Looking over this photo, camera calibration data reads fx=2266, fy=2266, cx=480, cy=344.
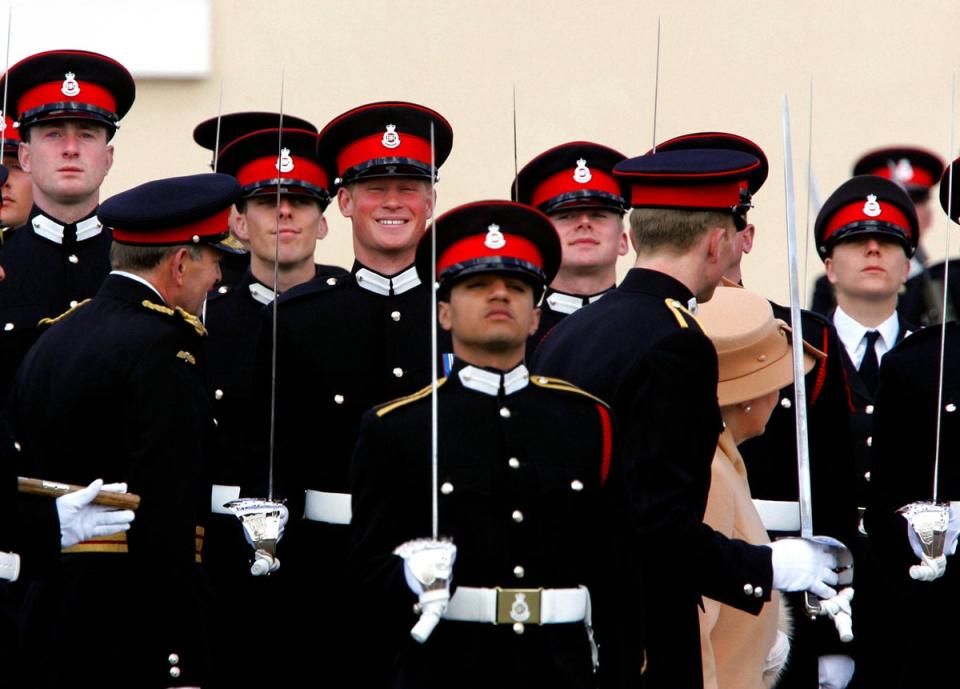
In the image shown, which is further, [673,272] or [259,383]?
[259,383]

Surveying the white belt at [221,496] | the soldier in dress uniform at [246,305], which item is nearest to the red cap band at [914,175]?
the soldier in dress uniform at [246,305]

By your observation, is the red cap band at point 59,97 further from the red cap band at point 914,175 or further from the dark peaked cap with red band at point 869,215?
the red cap band at point 914,175

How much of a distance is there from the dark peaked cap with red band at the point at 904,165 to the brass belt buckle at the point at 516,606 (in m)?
5.47

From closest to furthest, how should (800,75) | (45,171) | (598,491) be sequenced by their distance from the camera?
(598,491) < (45,171) < (800,75)

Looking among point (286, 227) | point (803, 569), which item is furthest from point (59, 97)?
point (803, 569)

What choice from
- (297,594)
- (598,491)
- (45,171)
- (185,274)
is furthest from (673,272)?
(45,171)

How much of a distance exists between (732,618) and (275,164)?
9.46 feet

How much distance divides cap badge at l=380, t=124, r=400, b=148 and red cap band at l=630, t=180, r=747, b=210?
4.63 ft

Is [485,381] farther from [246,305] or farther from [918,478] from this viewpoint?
[246,305]

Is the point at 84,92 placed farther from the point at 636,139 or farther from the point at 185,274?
the point at 636,139

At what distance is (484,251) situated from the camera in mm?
5262

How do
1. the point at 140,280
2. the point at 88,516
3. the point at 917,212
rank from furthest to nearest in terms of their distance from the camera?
the point at 917,212, the point at 140,280, the point at 88,516

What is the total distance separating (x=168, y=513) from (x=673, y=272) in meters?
1.40

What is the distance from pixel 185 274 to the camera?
241 inches
